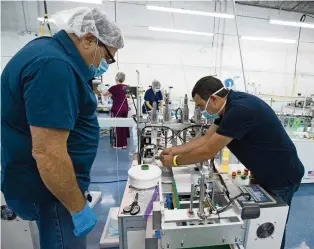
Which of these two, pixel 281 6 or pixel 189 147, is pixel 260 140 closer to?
pixel 189 147

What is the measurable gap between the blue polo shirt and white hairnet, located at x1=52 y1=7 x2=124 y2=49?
1.8 inches

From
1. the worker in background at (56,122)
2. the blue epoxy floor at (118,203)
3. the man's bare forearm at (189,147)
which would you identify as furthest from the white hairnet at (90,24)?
the blue epoxy floor at (118,203)

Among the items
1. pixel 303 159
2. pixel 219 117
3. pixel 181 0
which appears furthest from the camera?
pixel 181 0

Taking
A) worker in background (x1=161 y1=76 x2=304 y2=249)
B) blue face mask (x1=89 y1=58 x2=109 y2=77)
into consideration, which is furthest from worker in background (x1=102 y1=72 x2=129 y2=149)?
blue face mask (x1=89 y1=58 x2=109 y2=77)

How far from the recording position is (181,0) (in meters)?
5.64

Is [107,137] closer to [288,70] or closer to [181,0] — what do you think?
[181,0]

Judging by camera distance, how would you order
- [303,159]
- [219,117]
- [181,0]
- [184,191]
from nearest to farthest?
1. [184,191]
2. [219,117]
3. [303,159]
4. [181,0]

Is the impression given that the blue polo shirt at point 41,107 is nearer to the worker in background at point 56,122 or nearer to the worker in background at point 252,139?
the worker in background at point 56,122

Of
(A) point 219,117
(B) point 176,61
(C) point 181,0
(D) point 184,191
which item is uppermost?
(C) point 181,0

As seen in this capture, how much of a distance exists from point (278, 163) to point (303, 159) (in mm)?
1940

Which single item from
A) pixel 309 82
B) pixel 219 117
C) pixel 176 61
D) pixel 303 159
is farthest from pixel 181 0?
pixel 219 117

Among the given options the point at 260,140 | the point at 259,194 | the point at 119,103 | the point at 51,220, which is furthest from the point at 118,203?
the point at 119,103

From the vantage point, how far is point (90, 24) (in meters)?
0.77

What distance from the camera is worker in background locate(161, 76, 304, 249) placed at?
1.03m
